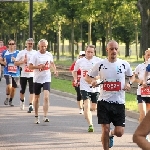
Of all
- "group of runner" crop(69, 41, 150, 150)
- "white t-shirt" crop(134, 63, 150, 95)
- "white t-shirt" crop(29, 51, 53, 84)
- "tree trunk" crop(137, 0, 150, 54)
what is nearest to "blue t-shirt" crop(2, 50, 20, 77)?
"white t-shirt" crop(29, 51, 53, 84)

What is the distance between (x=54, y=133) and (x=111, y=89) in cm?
339

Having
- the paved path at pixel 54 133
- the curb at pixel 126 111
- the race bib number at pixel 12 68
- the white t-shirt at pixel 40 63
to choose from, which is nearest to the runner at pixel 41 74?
the white t-shirt at pixel 40 63

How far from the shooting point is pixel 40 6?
82062mm

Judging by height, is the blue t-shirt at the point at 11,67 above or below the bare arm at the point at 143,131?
below

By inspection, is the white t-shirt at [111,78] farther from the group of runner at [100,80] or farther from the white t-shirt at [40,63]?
the white t-shirt at [40,63]

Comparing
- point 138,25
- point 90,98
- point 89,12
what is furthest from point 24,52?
point 138,25

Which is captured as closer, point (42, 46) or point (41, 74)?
point (42, 46)

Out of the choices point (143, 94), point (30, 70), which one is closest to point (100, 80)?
point (143, 94)

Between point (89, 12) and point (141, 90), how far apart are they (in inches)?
1431

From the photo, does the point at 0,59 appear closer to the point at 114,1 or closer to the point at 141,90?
the point at 141,90

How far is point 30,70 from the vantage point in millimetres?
18125

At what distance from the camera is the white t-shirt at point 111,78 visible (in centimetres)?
997

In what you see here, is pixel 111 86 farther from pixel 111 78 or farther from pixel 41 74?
pixel 41 74

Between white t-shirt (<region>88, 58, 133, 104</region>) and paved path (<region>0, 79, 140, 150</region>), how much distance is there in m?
1.33
